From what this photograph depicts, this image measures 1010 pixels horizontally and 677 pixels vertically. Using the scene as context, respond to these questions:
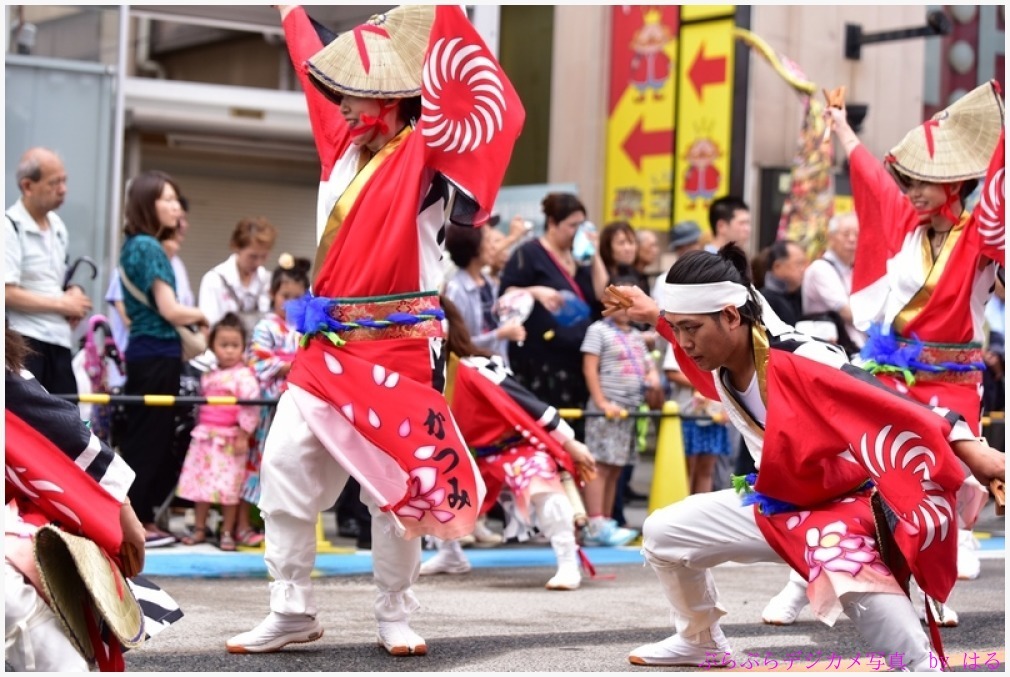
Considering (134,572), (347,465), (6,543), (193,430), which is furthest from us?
(193,430)

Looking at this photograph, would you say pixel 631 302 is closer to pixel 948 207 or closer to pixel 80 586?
pixel 80 586

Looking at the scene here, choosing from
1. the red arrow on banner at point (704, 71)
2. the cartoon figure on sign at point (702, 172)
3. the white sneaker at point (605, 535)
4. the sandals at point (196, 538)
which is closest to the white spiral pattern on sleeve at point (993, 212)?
the white sneaker at point (605, 535)

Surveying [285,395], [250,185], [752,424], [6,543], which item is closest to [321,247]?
[285,395]

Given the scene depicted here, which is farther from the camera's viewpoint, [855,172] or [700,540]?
[855,172]

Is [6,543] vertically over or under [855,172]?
under

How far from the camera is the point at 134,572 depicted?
359cm

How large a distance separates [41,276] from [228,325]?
1143 mm

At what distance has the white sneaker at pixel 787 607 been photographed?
5.61 metres

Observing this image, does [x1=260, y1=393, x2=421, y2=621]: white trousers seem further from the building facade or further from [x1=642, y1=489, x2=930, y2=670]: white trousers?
the building facade

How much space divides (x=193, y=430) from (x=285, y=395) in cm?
268

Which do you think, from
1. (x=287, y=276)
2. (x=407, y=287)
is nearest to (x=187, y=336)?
(x=287, y=276)

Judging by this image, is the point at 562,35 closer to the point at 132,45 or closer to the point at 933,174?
the point at 132,45

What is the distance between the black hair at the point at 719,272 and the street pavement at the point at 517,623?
39.8 inches

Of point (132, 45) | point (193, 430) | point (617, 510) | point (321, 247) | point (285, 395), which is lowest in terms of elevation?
point (617, 510)
